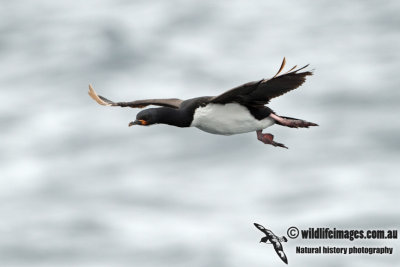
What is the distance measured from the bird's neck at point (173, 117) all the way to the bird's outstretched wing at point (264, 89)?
0.92 metres

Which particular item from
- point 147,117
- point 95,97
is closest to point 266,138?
point 147,117

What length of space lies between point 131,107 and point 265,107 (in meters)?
4.04

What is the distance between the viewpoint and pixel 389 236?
33.6 metres

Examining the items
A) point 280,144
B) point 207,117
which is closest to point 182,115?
point 207,117

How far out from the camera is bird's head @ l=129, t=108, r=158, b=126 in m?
29.5

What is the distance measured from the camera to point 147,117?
1161 inches

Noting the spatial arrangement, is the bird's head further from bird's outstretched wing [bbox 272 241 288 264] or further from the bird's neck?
bird's outstretched wing [bbox 272 241 288 264]

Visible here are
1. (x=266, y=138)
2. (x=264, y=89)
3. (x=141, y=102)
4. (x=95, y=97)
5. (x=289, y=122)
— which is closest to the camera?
(x=264, y=89)

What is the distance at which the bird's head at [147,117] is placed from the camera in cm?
2948

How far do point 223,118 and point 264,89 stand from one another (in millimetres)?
1290

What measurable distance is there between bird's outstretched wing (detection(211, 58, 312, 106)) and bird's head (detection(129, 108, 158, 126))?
5.11 ft

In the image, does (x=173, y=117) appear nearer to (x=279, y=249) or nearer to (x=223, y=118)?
(x=223, y=118)

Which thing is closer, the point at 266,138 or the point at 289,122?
the point at 289,122

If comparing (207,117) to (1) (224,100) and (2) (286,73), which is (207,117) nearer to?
(1) (224,100)
